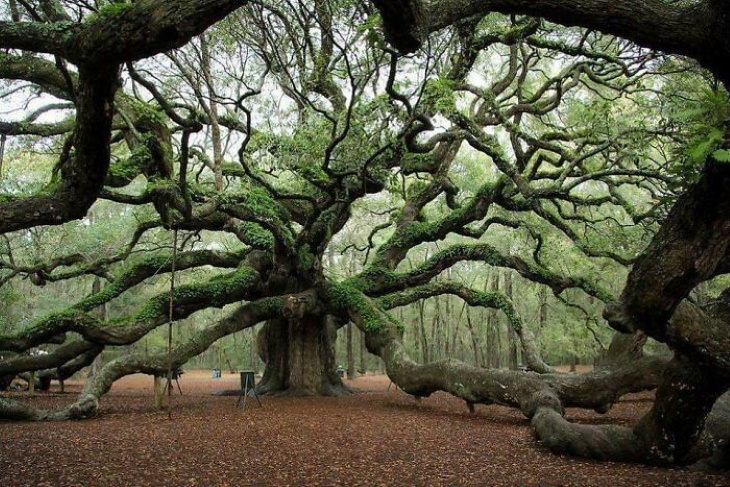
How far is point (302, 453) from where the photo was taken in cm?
584

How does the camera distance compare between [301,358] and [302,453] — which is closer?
[302,453]

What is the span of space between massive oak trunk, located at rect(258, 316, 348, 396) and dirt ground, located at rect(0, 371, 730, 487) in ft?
11.9

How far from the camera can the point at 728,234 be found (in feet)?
11.5

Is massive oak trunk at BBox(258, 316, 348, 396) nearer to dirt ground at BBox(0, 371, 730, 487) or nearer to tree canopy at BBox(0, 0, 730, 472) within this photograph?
tree canopy at BBox(0, 0, 730, 472)

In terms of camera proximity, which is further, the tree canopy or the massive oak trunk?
the massive oak trunk

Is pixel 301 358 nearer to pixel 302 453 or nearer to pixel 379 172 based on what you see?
pixel 379 172

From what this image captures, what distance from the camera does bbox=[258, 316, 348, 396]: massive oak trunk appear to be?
1327cm

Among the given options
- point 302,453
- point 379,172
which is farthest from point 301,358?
point 302,453

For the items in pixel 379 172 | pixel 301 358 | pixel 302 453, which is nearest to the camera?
pixel 302 453

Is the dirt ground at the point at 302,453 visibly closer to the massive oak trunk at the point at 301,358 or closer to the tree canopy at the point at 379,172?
the tree canopy at the point at 379,172

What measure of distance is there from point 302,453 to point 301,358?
764cm

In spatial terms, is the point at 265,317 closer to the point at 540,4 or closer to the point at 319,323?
the point at 319,323

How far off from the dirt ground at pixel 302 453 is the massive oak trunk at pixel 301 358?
3631 millimetres

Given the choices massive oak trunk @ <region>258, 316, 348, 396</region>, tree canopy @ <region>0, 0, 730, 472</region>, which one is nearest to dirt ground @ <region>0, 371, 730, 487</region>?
tree canopy @ <region>0, 0, 730, 472</region>
